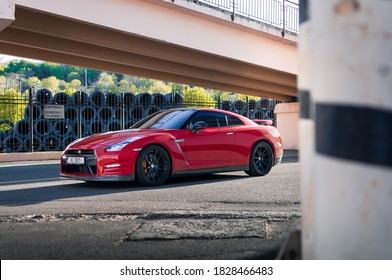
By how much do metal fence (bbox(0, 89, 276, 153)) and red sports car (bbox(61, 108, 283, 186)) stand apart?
14.1 meters

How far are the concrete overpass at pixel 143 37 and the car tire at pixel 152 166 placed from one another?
7678mm

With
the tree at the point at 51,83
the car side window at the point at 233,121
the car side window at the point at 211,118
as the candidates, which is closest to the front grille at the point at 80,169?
the car side window at the point at 211,118

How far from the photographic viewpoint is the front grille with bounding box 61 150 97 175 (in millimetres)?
8602

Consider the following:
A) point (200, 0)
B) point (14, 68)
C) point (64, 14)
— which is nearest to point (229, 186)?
point (64, 14)

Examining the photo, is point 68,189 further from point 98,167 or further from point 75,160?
point 98,167

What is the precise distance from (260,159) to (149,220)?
523 centimetres

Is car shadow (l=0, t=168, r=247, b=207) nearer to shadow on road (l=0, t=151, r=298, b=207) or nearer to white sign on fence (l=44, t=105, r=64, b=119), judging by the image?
shadow on road (l=0, t=151, r=298, b=207)

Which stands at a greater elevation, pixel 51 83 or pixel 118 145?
pixel 51 83

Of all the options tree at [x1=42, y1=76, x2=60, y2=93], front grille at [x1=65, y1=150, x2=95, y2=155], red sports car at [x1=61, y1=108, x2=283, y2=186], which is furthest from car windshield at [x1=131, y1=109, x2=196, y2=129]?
tree at [x1=42, y1=76, x2=60, y2=93]

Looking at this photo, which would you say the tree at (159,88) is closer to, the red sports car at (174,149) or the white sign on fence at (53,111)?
the white sign on fence at (53,111)

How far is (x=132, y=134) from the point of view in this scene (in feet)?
29.5

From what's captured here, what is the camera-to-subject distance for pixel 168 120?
32.2 ft

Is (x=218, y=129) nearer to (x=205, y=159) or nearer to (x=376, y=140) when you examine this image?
(x=205, y=159)

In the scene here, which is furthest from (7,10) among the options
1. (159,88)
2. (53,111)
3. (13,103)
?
(159,88)
